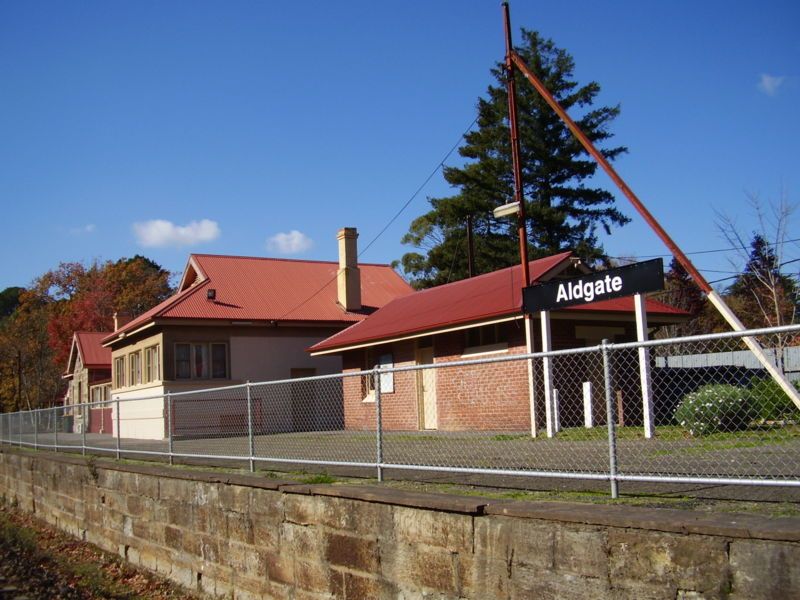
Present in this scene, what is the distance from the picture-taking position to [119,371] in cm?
3206

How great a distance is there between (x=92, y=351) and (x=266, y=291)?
17880mm

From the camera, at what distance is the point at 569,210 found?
42562 mm

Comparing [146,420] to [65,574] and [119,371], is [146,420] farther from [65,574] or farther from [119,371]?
[65,574]

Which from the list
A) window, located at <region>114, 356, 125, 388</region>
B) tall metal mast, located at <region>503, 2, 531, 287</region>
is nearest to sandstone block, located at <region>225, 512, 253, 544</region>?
tall metal mast, located at <region>503, 2, 531, 287</region>

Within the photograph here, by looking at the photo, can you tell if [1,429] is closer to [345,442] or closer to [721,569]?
[345,442]

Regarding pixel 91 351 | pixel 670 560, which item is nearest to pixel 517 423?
pixel 670 560

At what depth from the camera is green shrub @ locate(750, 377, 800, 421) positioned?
8.46 metres

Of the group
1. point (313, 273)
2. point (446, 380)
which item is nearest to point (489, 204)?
point (313, 273)

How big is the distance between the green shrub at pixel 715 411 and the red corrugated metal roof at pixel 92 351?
118 ft

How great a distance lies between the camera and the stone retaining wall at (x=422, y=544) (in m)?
4.16

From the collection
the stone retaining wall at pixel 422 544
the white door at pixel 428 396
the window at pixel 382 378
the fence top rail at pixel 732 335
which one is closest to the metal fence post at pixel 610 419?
the fence top rail at pixel 732 335

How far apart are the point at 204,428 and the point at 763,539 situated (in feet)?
39.8

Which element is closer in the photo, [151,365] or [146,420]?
[146,420]

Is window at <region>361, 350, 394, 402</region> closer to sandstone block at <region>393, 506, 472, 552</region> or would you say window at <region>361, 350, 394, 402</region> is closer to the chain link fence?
the chain link fence
